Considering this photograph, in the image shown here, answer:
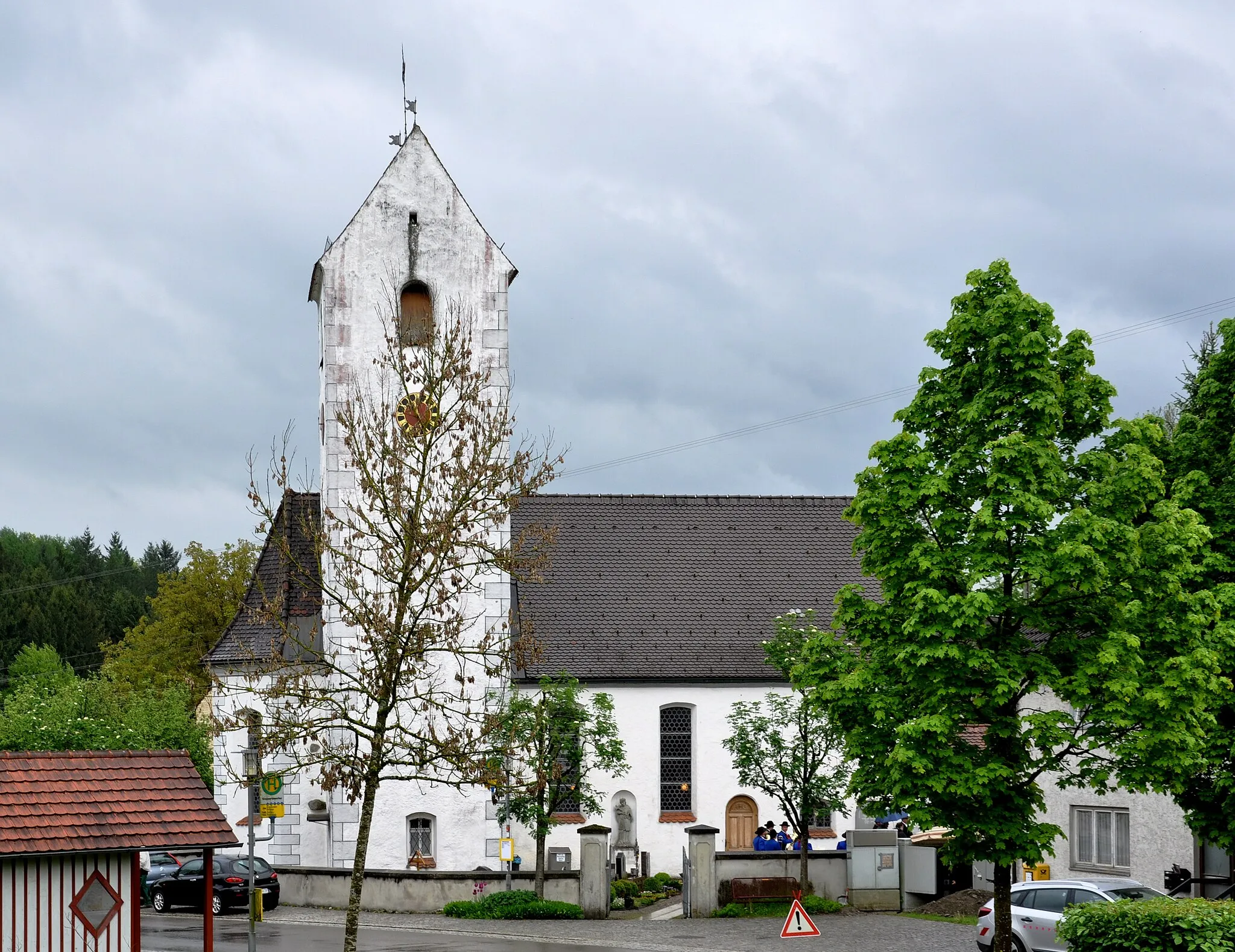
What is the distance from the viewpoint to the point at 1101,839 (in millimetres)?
33688

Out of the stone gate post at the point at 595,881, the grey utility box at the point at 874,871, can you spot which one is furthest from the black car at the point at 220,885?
the grey utility box at the point at 874,871

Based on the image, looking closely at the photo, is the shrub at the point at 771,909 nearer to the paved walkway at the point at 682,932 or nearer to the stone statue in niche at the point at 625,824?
the paved walkway at the point at 682,932

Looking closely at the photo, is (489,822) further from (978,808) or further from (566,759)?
(978,808)

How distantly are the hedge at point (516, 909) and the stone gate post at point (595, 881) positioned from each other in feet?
0.82

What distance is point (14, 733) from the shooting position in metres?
46.7

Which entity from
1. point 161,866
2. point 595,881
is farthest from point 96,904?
point 161,866

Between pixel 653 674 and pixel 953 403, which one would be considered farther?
pixel 653 674

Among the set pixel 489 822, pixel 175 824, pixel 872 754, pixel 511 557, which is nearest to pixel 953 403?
pixel 872 754

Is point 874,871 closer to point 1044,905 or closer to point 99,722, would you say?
point 1044,905

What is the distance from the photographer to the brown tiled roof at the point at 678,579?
40500 millimetres

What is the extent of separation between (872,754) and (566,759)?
13062mm

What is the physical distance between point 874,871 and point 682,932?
17.9 feet

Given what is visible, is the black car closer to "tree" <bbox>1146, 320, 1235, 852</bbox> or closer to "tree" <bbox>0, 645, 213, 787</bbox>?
"tree" <bbox>0, 645, 213, 787</bbox>

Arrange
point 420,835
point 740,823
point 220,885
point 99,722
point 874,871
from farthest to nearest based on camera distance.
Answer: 1. point 99,722
2. point 740,823
3. point 420,835
4. point 220,885
5. point 874,871
